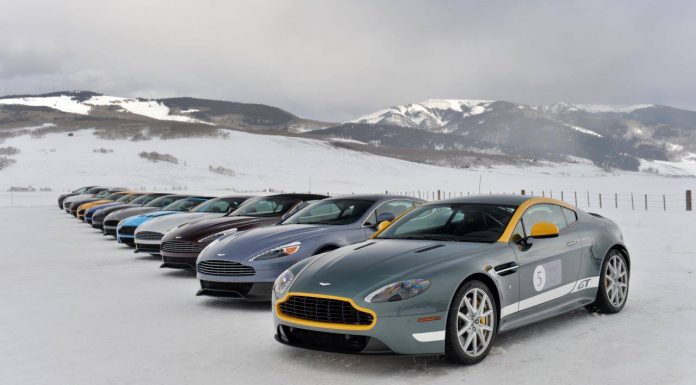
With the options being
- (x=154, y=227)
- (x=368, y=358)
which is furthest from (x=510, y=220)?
(x=154, y=227)

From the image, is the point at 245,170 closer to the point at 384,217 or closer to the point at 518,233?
the point at 384,217

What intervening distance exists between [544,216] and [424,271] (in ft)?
6.96

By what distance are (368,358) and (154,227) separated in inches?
320

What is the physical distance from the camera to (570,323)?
680cm

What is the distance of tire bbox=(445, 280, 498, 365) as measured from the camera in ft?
16.7

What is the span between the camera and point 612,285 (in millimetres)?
7191

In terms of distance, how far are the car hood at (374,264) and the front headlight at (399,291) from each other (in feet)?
0.14

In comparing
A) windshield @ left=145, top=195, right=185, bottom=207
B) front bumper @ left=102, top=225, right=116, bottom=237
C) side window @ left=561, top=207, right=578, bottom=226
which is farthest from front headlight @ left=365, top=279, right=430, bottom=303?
windshield @ left=145, top=195, right=185, bottom=207

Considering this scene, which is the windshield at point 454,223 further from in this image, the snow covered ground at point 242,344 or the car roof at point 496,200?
the snow covered ground at point 242,344

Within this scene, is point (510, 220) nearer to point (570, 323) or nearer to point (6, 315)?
point (570, 323)

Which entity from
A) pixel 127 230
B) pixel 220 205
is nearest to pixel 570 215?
pixel 220 205

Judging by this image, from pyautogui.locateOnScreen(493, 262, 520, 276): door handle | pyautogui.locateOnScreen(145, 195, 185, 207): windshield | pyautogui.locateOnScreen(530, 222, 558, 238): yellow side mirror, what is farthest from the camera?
pyautogui.locateOnScreen(145, 195, 185, 207): windshield

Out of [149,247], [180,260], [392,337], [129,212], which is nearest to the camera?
[392,337]

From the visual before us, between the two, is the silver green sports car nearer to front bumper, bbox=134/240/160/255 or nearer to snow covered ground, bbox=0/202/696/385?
snow covered ground, bbox=0/202/696/385
